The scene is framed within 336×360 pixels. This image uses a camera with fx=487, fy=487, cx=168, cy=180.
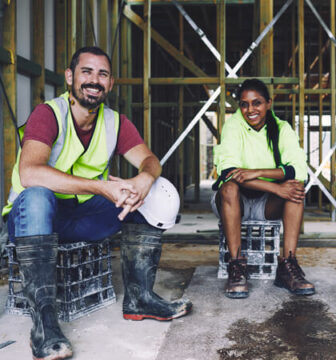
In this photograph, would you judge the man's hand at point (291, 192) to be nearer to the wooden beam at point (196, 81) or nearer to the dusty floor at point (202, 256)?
the dusty floor at point (202, 256)

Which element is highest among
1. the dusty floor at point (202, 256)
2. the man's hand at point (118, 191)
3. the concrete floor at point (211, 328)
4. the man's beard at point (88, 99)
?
the man's beard at point (88, 99)

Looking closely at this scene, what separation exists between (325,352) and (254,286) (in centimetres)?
106

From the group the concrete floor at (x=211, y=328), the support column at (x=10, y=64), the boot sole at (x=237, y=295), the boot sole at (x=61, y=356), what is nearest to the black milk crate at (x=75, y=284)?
the concrete floor at (x=211, y=328)

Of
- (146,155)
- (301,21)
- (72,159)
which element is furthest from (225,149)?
(301,21)

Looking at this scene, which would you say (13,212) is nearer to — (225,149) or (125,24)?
(225,149)

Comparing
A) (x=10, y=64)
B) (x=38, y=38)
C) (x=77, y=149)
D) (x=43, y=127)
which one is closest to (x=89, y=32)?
(x=38, y=38)

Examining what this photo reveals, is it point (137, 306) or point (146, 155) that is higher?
point (146, 155)

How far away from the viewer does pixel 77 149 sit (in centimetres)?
240

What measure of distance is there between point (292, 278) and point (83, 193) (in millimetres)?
1450

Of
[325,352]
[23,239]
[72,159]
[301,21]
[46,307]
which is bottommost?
[325,352]

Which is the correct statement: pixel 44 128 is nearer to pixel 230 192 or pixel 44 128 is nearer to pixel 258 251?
pixel 230 192

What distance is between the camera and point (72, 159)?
238 cm

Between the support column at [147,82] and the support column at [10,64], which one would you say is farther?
the support column at [147,82]

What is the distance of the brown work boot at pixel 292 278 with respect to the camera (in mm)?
2840
